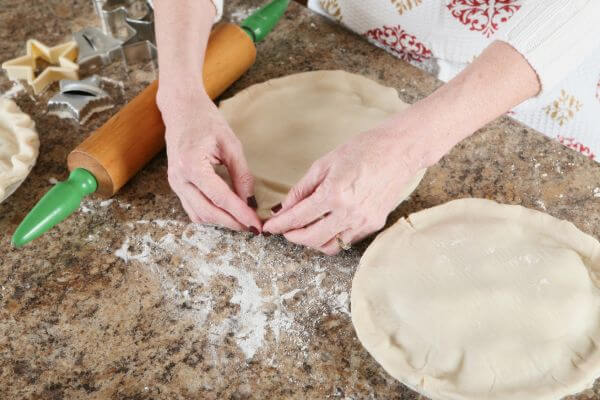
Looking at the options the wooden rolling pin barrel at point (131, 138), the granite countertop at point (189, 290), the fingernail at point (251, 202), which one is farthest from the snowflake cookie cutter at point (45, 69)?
the fingernail at point (251, 202)

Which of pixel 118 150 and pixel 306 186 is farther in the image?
pixel 118 150

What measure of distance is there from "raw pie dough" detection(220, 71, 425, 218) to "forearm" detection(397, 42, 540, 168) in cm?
18

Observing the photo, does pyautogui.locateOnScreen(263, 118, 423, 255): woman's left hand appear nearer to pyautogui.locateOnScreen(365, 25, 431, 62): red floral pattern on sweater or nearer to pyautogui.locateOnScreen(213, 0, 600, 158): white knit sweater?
pyautogui.locateOnScreen(213, 0, 600, 158): white knit sweater

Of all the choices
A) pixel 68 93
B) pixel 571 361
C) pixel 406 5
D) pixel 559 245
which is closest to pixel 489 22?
pixel 406 5

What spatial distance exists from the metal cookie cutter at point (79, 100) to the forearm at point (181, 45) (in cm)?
27

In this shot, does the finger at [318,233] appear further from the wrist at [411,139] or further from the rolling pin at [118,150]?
the rolling pin at [118,150]

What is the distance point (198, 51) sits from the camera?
1.35 m

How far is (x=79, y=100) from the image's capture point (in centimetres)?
151

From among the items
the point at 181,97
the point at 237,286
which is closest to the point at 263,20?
the point at 181,97

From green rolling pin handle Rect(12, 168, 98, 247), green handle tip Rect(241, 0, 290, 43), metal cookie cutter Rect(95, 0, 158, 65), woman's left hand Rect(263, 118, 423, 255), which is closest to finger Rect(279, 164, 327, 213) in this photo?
woman's left hand Rect(263, 118, 423, 255)

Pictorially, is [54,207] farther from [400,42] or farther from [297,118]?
[400,42]

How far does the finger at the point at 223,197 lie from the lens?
3.80ft

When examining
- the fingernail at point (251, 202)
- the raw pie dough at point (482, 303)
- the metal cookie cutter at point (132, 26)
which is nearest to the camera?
the raw pie dough at point (482, 303)

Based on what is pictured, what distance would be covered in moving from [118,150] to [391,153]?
1.98 ft
